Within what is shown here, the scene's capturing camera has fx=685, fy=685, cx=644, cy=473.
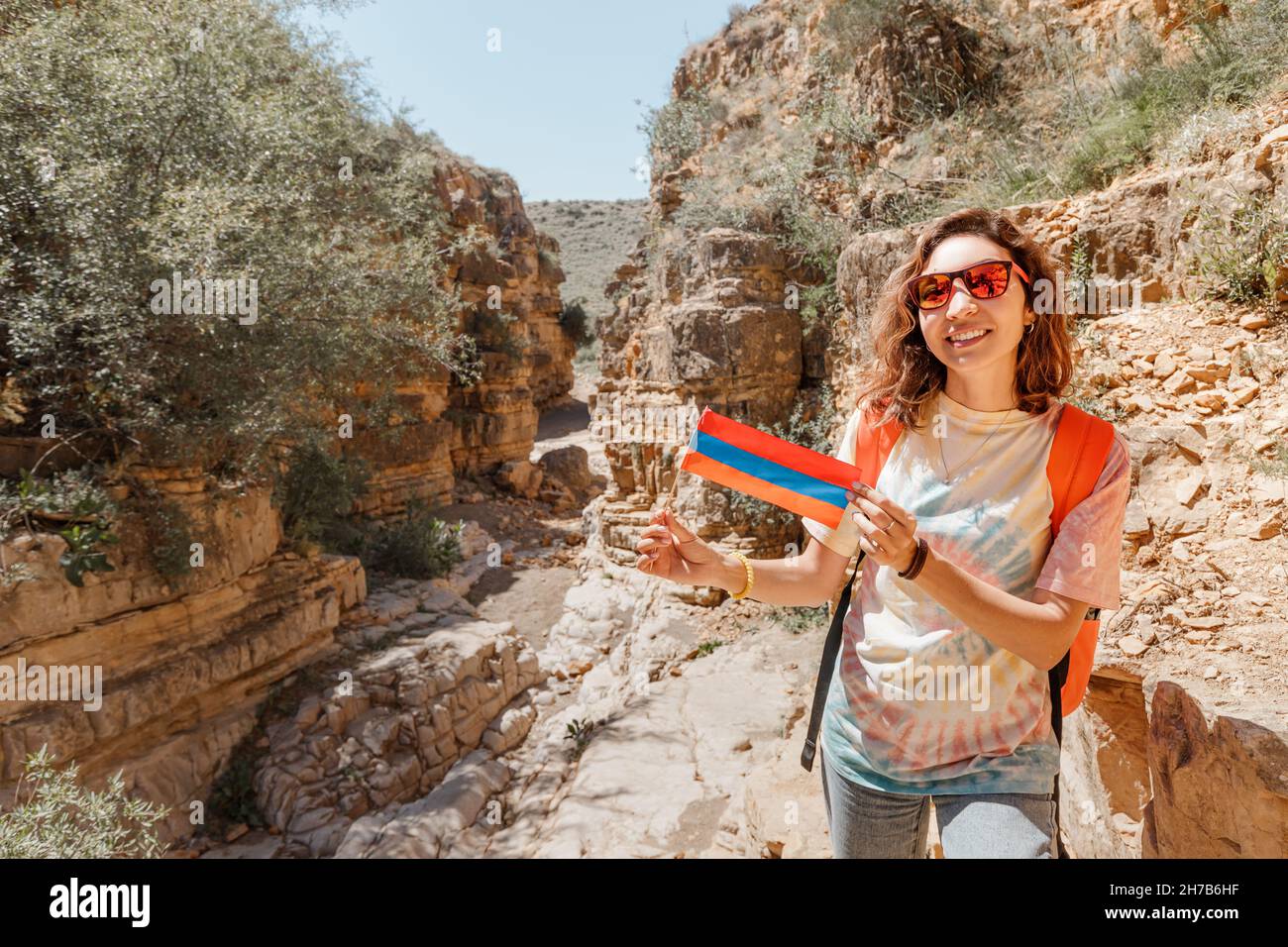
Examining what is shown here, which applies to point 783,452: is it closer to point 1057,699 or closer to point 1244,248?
point 1057,699

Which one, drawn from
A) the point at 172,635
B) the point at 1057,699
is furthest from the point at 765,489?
the point at 172,635

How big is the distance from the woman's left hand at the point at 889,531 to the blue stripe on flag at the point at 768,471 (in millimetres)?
166

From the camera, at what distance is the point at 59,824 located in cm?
367

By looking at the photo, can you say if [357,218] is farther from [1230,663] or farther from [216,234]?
[1230,663]

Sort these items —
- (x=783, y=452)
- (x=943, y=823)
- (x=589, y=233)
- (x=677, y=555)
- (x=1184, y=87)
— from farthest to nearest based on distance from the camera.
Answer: (x=589, y=233) < (x=1184, y=87) < (x=677, y=555) < (x=783, y=452) < (x=943, y=823)

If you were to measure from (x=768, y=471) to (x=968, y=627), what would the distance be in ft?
1.66

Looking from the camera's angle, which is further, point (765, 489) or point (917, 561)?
point (765, 489)

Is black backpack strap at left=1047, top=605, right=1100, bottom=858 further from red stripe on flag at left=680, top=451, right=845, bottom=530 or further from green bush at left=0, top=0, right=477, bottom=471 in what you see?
green bush at left=0, top=0, right=477, bottom=471

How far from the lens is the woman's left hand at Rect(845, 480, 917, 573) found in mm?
1265


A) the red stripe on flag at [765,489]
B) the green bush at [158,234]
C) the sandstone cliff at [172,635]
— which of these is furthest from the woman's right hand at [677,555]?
the sandstone cliff at [172,635]

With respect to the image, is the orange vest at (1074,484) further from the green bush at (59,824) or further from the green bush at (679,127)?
the green bush at (679,127)

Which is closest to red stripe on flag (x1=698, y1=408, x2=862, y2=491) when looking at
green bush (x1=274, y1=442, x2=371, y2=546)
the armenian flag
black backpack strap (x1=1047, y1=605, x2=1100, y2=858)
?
the armenian flag

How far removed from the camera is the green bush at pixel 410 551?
10.4m

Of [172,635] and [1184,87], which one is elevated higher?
[1184,87]
